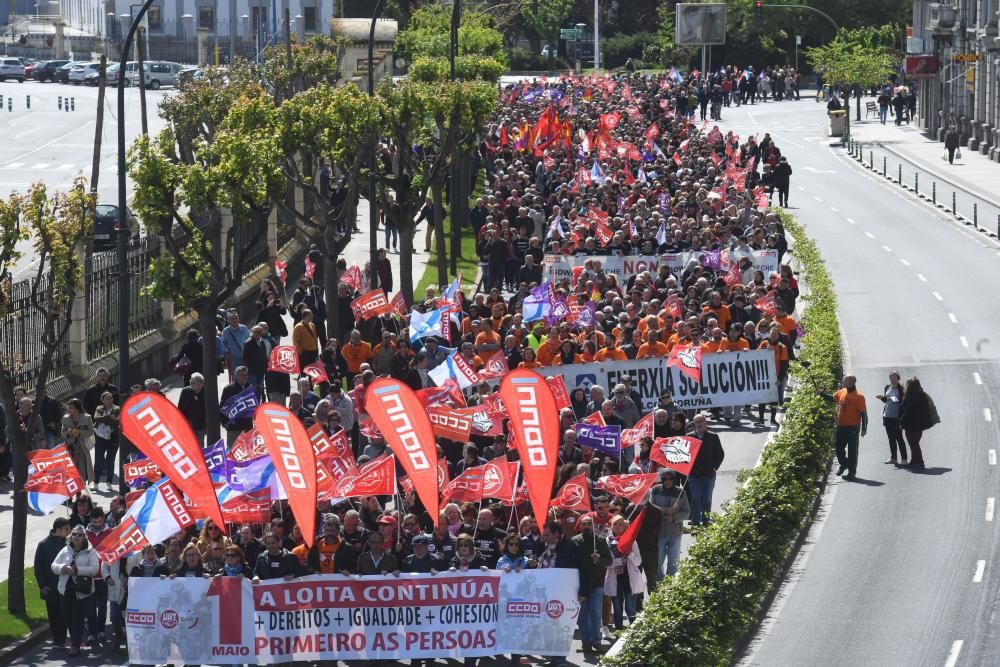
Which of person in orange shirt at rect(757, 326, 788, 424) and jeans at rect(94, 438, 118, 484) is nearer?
jeans at rect(94, 438, 118, 484)

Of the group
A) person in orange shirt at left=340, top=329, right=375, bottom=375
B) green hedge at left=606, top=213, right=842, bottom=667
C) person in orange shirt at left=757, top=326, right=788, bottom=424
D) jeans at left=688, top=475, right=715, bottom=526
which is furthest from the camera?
person in orange shirt at left=757, top=326, right=788, bottom=424

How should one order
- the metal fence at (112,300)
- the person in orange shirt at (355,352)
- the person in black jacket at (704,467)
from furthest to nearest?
the metal fence at (112,300), the person in orange shirt at (355,352), the person in black jacket at (704,467)

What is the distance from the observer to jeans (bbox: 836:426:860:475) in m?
24.5

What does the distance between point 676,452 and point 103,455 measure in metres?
7.62

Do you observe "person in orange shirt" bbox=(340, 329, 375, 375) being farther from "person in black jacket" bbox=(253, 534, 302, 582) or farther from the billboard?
the billboard

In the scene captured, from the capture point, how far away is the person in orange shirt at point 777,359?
1046 inches

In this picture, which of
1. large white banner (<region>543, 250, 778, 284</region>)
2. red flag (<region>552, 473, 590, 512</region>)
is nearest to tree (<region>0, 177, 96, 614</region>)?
red flag (<region>552, 473, 590, 512</region>)

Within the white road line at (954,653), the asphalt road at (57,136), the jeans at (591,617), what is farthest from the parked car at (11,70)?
the white road line at (954,653)

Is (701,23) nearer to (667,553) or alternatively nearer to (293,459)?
(667,553)

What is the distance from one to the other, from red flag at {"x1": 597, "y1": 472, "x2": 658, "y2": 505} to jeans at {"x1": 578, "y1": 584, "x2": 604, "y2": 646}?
1.51 meters

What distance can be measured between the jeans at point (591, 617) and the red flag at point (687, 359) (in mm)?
8734

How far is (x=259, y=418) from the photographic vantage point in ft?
57.4

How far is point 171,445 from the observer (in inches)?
694

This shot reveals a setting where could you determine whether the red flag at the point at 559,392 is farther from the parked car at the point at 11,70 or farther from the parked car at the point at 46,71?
the parked car at the point at 11,70
